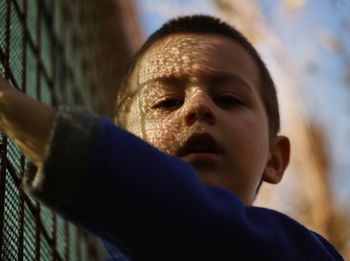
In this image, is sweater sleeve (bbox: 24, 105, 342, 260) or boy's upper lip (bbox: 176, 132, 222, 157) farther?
boy's upper lip (bbox: 176, 132, 222, 157)

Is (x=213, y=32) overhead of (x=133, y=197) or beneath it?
overhead

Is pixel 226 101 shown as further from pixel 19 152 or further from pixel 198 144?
pixel 19 152

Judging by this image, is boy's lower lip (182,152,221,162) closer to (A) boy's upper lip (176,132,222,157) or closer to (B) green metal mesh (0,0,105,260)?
(A) boy's upper lip (176,132,222,157)

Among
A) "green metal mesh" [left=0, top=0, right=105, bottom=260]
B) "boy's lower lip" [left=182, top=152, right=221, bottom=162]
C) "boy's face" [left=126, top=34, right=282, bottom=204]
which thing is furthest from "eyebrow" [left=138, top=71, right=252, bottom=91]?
"green metal mesh" [left=0, top=0, right=105, bottom=260]

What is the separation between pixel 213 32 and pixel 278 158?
8.2 inches

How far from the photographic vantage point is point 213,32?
3.16 feet

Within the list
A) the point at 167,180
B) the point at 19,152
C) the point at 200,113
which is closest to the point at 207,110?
the point at 200,113

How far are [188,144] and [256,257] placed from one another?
0.19 metres

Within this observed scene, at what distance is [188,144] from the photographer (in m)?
0.77

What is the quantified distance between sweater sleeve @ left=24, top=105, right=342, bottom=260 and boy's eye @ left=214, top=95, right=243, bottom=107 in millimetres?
230

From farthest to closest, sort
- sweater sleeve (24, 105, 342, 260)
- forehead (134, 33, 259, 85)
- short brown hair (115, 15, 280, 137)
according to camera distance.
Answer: short brown hair (115, 15, 280, 137), forehead (134, 33, 259, 85), sweater sleeve (24, 105, 342, 260)

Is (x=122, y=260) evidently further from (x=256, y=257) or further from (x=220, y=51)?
(x=220, y=51)

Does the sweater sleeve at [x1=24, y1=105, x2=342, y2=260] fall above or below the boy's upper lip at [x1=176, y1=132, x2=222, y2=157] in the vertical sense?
below

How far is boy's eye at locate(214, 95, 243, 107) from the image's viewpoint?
0.84 metres
